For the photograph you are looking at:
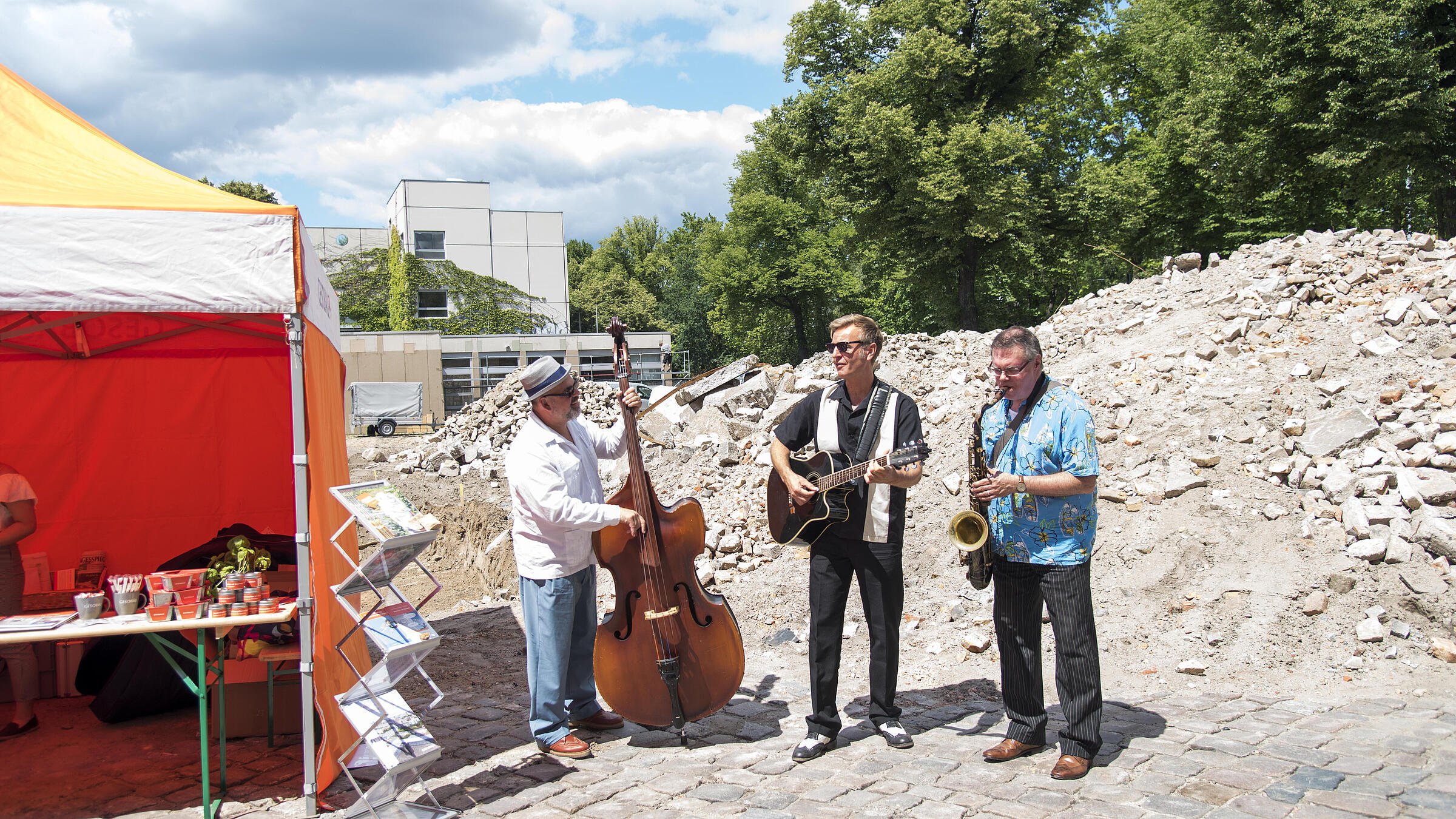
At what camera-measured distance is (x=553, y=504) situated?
4.00 metres

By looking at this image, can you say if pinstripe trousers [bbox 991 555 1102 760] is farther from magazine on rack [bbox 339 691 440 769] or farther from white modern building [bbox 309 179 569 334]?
white modern building [bbox 309 179 569 334]

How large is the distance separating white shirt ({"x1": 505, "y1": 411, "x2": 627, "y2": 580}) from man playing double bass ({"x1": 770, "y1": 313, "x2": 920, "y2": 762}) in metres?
0.95

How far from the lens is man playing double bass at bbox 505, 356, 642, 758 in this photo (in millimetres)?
4078

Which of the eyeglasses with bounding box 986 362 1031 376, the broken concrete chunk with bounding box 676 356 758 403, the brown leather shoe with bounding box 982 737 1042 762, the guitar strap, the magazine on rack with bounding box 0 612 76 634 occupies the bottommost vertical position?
the brown leather shoe with bounding box 982 737 1042 762

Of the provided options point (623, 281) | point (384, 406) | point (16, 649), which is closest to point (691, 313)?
point (623, 281)

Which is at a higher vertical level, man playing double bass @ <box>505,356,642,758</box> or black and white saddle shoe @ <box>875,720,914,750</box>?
man playing double bass @ <box>505,356,642,758</box>

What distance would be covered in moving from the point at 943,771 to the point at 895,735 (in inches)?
12.7

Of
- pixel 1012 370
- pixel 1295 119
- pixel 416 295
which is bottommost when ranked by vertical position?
pixel 1012 370

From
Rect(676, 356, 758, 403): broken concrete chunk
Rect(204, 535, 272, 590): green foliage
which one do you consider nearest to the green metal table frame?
Rect(204, 535, 272, 590): green foliage

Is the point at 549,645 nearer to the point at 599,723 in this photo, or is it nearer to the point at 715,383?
the point at 599,723

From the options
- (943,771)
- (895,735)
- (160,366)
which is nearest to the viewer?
(943,771)

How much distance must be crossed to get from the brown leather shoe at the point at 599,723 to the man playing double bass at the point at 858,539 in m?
1.05

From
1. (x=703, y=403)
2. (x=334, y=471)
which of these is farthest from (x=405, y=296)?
(x=334, y=471)

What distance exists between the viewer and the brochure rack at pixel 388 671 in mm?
3488
